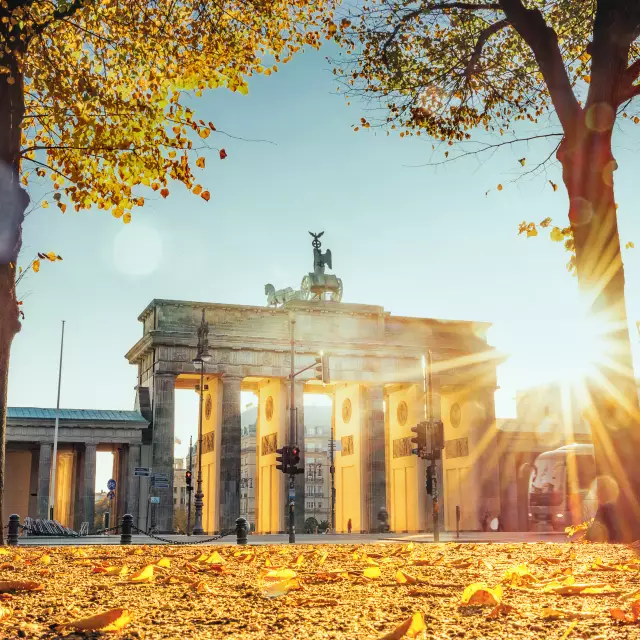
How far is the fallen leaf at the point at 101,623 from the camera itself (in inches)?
155

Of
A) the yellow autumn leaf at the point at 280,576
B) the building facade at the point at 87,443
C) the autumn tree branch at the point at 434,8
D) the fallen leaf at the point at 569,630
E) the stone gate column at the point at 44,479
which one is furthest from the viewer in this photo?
the building facade at the point at 87,443

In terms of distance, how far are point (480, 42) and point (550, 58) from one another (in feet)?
8.98

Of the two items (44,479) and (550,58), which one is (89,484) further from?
(550,58)

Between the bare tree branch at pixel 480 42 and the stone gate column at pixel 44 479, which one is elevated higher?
the bare tree branch at pixel 480 42

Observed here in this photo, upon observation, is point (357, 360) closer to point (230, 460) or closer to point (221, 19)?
point (230, 460)

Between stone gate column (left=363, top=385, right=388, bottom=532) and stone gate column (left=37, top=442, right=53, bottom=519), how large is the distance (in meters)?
20.7

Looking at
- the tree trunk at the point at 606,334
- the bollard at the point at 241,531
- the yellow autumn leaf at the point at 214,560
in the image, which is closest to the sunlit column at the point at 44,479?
the bollard at the point at 241,531

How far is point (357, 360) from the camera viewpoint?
188 ft

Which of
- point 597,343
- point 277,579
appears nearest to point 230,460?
point 597,343

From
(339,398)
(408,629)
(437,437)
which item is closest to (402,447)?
(339,398)

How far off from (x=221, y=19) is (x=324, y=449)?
122m

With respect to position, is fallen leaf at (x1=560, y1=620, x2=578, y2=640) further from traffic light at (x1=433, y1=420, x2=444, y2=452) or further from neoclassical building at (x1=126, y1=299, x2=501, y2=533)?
neoclassical building at (x1=126, y1=299, x2=501, y2=533)

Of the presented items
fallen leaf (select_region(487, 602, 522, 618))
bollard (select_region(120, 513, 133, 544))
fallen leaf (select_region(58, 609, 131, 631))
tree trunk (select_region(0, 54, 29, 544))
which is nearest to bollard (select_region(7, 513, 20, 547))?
bollard (select_region(120, 513, 133, 544))

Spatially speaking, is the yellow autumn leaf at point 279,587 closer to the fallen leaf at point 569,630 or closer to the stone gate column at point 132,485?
the fallen leaf at point 569,630
